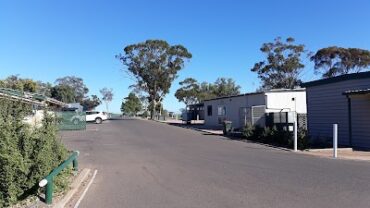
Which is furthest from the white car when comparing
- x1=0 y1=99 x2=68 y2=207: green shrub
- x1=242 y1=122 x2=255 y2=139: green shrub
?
x1=0 y1=99 x2=68 y2=207: green shrub

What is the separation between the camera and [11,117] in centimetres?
1100

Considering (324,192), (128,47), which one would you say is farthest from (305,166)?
(128,47)

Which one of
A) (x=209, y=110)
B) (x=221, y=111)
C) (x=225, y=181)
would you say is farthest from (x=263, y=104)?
(x=225, y=181)

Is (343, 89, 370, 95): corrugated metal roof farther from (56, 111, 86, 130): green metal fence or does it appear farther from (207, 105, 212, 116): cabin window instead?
(207, 105, 212, 116): cabin window

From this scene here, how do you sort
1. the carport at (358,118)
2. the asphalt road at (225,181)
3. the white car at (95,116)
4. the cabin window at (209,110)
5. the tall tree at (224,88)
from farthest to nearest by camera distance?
the tall tree at (224,88) < the white car at (95,116) < the cabin window at (209,110) < the carport at (358,118) < the asphalt road at (225,181)

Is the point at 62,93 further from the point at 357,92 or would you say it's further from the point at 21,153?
the point at 21,153

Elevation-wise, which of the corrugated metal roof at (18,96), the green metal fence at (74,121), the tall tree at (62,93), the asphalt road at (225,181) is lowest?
the asphalt road at (225,181)

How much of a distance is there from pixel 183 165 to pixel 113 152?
20.8 ft

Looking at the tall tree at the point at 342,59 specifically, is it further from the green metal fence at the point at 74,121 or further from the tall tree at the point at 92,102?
the tall tree at the point at 92,102

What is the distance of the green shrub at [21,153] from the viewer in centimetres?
963

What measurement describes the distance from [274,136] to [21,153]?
18627mm

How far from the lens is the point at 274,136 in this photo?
27078 mm

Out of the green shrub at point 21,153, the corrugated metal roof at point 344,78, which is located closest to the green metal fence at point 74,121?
the corrugated metal roof at point 344,78

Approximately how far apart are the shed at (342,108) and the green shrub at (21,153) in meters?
15.3
